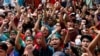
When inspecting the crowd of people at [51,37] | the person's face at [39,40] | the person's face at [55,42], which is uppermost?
the person's face at [55,42]

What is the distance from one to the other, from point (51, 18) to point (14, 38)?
3074 millimetres

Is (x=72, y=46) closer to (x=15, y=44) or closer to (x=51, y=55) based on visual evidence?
(x=51, y=55)

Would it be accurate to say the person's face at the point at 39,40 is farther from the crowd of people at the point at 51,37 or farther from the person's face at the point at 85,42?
the person's face at the point at 85,42

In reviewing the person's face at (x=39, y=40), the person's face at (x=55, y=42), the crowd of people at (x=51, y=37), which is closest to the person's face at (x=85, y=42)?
the crowd of people at (x=51, y=37)

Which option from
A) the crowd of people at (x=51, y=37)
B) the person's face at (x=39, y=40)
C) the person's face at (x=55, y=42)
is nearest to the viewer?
the crowd of people at (x=51, y=37)

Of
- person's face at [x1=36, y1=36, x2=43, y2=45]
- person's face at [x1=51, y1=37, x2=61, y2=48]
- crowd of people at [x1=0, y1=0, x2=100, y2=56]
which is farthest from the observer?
person's face at [x1=36, y1=36, x2=43, y2=45]

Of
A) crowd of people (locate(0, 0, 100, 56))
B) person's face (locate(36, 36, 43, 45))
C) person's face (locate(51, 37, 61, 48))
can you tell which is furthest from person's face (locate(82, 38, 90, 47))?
person's face (locate(36, 36, 43, 45))

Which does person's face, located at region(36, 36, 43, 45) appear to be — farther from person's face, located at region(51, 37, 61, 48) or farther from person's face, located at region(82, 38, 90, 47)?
person's face, located at region(82, 38, 90, 47)

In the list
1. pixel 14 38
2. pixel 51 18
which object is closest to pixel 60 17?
pixel 51 18

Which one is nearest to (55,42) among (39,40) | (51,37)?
(39,40)

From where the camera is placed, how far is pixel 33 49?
235 inches

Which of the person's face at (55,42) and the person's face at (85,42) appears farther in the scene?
the person's face at (55,42)

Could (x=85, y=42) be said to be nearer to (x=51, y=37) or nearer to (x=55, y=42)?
(x=55, y=42)

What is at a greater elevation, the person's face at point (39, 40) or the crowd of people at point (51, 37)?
the person's face at point (39, 40)
